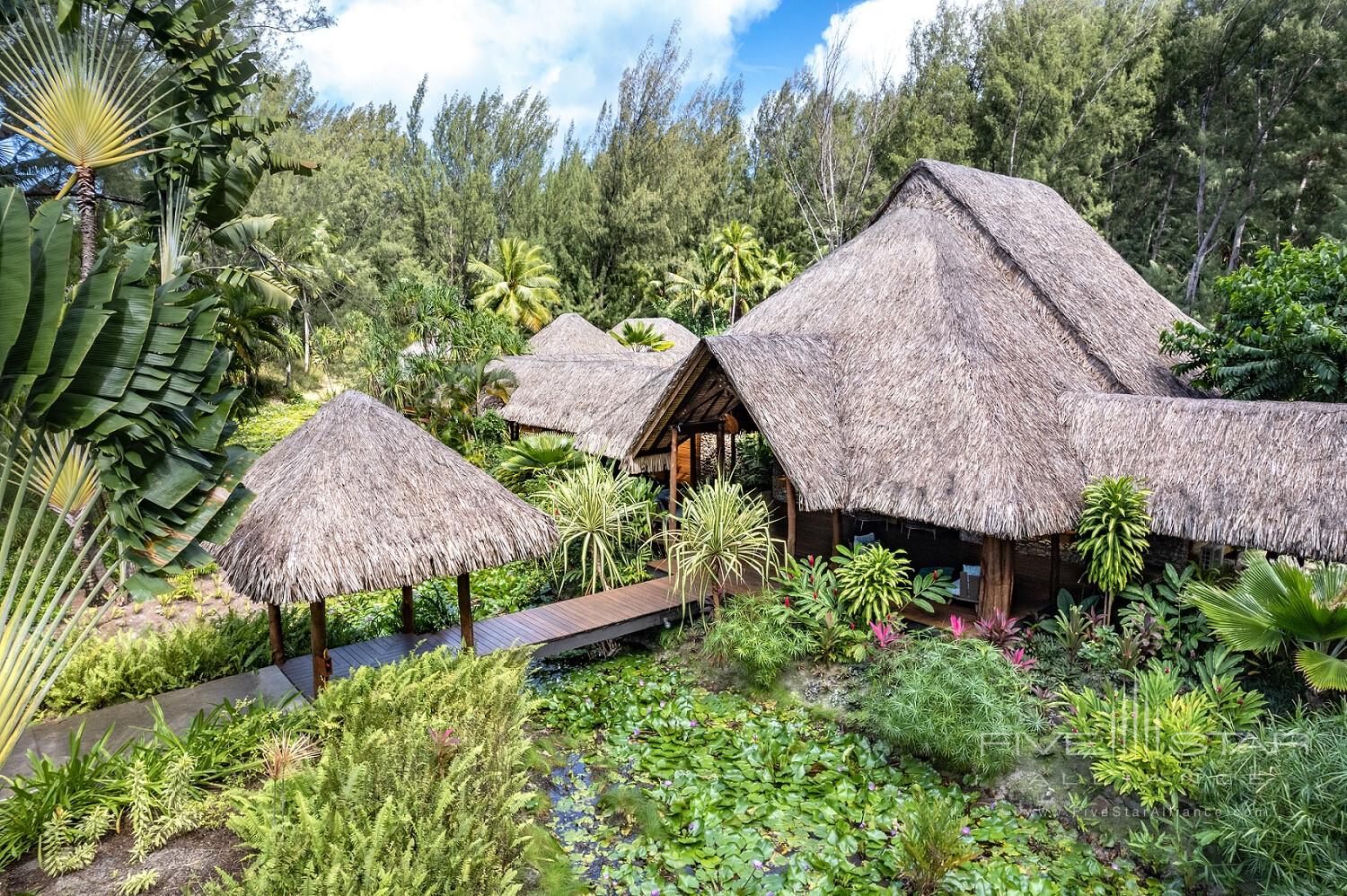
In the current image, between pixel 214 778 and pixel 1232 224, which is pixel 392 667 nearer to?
pixel 214 778

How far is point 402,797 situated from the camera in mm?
4449

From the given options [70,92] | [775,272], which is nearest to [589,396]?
[70,92]

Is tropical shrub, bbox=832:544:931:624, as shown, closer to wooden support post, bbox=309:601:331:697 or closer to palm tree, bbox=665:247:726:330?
wooden support post, bbox=309:601:331:697

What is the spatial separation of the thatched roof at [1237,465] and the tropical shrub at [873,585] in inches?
94.9

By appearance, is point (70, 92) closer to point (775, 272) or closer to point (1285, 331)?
point (1285, 331)

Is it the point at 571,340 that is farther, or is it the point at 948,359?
the point at 571,340

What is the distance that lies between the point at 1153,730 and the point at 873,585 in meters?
2.77

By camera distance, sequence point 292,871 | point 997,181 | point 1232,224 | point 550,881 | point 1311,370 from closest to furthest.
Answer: point 292,871 → point 550,881 → point 1311,370 → point 997,181 → point 1232,224

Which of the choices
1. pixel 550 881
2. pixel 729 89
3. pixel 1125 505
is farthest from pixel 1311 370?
pixel 729 89

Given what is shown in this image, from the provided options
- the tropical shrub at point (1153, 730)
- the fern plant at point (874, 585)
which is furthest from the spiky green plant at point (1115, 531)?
the fern plant at point (874, 585)

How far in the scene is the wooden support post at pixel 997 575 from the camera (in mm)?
7691

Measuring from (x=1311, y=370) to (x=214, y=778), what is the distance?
1125 cm

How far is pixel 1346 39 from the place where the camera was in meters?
19.0

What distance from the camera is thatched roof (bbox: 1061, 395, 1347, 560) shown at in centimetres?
649
